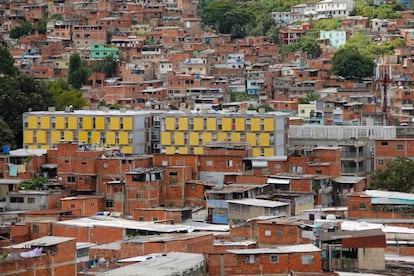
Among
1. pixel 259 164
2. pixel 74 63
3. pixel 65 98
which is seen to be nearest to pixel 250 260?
pixel 259 164

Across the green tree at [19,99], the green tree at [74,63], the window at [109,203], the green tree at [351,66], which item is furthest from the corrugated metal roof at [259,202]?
the green tree at [74,63]

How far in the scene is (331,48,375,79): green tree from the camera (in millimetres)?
55875

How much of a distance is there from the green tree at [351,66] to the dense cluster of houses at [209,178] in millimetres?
707

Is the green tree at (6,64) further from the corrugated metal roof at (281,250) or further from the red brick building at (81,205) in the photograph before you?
the corrugated metal roof at (281,250)

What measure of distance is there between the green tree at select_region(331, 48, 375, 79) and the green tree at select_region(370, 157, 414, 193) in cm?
2625

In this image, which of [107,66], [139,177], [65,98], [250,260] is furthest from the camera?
[107,66]

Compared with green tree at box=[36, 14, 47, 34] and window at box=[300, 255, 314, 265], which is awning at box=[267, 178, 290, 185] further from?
green tree at box=[36, 14, 47, 34]

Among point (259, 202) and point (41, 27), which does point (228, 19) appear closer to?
point (41, 27)

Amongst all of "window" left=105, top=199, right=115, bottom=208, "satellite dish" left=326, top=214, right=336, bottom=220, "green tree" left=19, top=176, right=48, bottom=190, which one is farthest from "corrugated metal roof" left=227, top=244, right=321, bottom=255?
"green tree" left=19, top=176, right=48, bottom=190

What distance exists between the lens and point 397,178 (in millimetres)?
29109

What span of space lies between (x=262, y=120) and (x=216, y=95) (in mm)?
15448

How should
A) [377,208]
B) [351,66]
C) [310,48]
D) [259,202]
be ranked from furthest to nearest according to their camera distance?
[310,48], [351,66], [259,202], [377,208]

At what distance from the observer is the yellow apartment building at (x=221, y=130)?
35094 mm

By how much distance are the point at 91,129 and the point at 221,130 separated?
332cm
